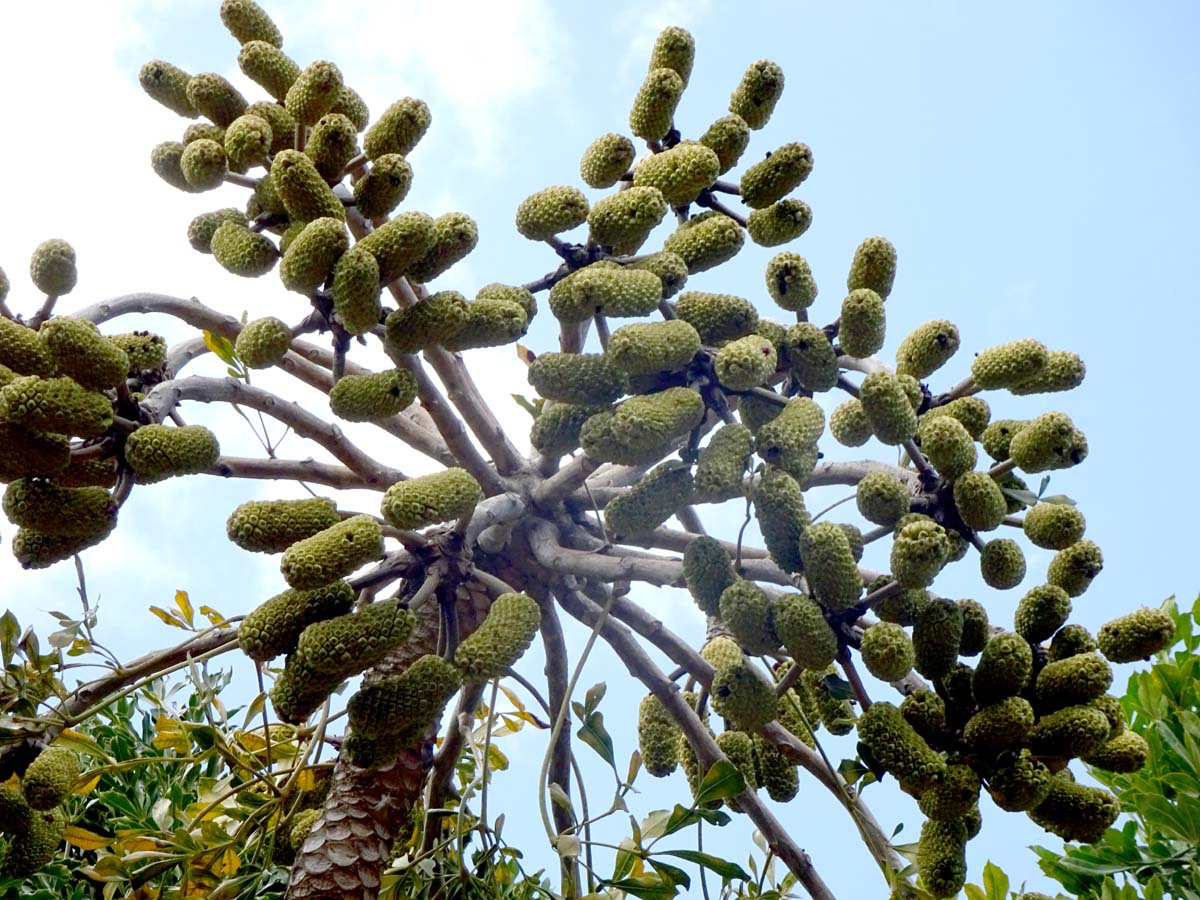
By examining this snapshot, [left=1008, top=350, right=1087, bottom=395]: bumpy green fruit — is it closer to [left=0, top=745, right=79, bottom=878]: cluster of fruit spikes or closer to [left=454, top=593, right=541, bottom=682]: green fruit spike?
[left=454, top=593, right=541, bottom=682]: green fruit spike

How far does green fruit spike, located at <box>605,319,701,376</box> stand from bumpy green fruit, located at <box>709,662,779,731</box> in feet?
1.33

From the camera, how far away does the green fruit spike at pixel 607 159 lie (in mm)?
1630

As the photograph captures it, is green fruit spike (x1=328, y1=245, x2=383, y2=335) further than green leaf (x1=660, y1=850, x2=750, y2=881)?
No

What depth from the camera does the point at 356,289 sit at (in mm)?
1312

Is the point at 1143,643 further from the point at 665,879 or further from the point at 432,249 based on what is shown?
the point at 432,249

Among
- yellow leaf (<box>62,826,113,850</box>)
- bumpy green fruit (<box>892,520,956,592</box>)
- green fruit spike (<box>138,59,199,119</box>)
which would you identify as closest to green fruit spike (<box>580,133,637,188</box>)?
green fruit spike (<box>138,59,199,119</box>)

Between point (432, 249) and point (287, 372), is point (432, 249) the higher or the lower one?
the lower one

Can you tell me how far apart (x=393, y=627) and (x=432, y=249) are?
0.49 meters

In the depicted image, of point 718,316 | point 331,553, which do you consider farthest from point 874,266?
point 331,553

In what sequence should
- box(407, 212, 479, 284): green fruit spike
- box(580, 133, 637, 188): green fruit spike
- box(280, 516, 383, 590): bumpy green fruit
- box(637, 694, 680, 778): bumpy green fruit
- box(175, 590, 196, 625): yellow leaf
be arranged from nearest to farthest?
box(280, 516, 383, 590): bumpy green fruit, box(407, 212, 479, 284): green fruit spike, box(580, 133, 637, 188): green fruit spike, box(637, 694, 680, 778): bumpy green fruit, box(175, 590, 196, 625): yellow leaf

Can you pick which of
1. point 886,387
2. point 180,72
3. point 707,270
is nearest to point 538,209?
point 707,270

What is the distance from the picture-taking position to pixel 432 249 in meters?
1.42

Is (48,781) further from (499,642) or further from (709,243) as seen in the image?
(709,243)

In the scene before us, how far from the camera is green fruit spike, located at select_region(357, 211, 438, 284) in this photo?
4.37 feet
